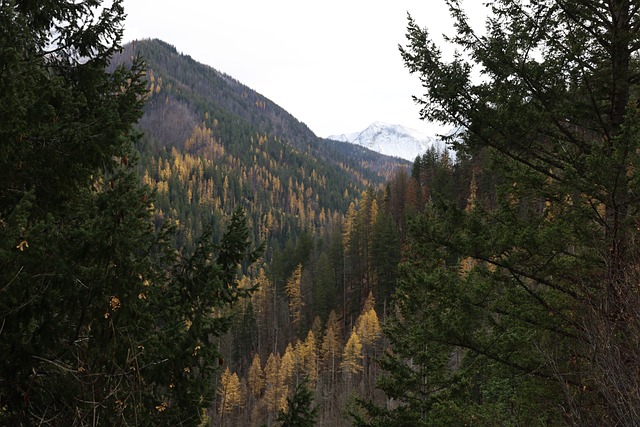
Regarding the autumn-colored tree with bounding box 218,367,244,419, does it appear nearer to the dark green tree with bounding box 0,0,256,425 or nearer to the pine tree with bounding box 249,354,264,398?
the pine tree with bounding box 249,354,264,398

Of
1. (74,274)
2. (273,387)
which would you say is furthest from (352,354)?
(74,274)

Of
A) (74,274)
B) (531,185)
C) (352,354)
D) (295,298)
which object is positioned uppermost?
(531,185)

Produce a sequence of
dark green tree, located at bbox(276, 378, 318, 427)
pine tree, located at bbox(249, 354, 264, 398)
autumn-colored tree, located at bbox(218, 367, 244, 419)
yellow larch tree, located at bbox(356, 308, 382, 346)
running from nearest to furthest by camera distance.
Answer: dark green tree, located at bbox(276, 378, 318, 427) → yellow larch tree, located at bbox(356, 308, 382, 346) → autumn-colored tree, located at bbox(218, 367, 244, 419) → pine tree, located at bbox(249, 354, 264, 398)

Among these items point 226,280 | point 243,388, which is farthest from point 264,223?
point 226,280

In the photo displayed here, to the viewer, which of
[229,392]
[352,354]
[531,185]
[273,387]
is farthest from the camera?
[273,387]

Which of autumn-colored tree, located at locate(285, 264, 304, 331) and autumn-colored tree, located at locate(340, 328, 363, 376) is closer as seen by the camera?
autumn-colored tree, located at locate(340, 328, 363, 376)

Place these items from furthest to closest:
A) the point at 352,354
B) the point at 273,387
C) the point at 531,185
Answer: the point at 273,387
the point at 352,354
the point at 531,185

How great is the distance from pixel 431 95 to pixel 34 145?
5066 mm

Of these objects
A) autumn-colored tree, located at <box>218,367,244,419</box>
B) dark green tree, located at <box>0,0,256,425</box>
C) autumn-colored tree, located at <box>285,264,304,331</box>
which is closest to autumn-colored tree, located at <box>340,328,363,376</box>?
autumn-colored tree, located at <box>218,367,244,419</box>

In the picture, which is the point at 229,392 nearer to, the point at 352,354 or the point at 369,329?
the point at 352,354

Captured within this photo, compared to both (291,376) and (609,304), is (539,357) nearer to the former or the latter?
(609,304)

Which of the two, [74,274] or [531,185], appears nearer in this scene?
[74,274]

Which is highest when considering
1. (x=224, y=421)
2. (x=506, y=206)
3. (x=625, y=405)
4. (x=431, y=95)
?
(x=431, y=95)

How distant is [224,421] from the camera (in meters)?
52.7
